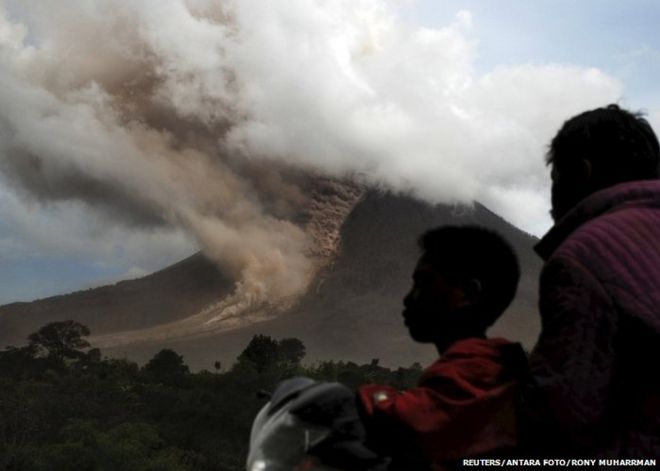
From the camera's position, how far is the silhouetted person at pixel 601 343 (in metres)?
1.61

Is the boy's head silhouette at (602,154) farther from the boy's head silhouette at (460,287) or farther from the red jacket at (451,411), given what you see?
the red jacket at (451,411)

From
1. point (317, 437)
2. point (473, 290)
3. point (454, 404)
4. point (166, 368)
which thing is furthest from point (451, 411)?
point (166, 368)

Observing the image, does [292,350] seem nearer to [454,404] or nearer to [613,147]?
[613,147]

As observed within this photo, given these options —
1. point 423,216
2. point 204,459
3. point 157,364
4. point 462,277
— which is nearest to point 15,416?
point 204,459

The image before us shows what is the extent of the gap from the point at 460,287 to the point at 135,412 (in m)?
54.4

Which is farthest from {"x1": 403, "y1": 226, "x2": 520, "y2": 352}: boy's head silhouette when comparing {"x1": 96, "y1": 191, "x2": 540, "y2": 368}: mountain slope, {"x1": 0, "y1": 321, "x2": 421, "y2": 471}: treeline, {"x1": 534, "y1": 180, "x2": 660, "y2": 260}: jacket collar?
{"x1": 96, "y1": 191, "x2": 540, "y2": 368}: mountain slope

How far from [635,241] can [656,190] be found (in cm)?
19

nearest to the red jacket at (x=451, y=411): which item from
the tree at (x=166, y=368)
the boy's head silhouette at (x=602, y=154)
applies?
the boy's head silhouette at (x=602, y=154)

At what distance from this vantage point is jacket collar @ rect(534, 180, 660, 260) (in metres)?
1.81

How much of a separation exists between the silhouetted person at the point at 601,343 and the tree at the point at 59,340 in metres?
89.0

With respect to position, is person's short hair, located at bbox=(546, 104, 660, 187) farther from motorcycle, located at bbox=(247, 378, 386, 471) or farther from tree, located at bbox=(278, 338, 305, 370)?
tree, located at bbox=(278, 338, 305, 370)

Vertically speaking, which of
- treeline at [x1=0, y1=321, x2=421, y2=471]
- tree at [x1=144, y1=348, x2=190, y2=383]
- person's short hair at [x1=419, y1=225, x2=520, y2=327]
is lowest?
treeline at [x1=0, y1=321, x2=421, y2=471]

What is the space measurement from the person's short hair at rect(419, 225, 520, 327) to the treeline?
2525 centimetres

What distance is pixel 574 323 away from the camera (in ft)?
5.33
